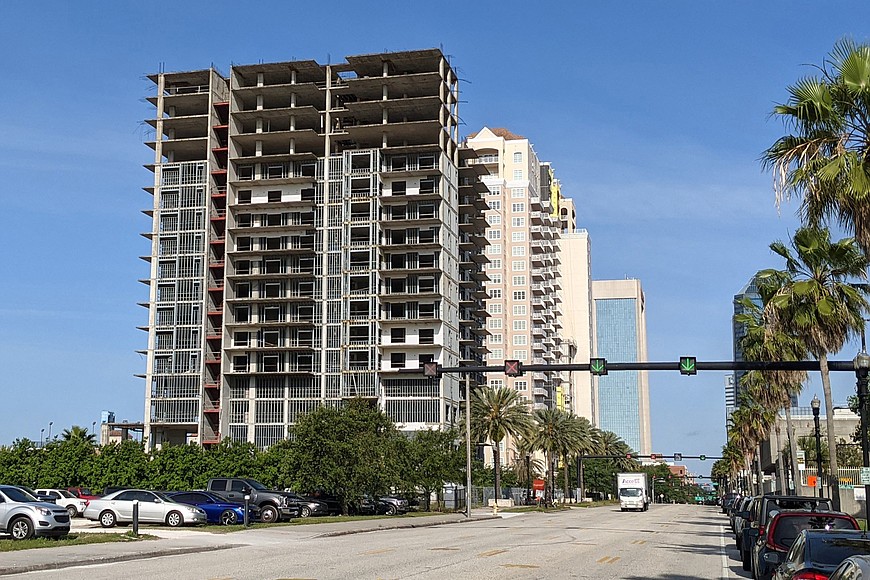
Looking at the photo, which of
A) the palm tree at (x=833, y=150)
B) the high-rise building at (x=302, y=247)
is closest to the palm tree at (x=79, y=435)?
the high-rise building at (x=302, y=247)

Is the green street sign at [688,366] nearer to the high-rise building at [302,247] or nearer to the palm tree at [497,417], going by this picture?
the palm tree at [497,417]

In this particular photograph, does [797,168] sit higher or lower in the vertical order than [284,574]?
higher

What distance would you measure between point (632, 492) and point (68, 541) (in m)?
68.4

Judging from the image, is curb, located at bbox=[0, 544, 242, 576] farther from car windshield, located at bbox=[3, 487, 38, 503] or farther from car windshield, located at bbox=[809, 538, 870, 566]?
car windshield, located at bbox=[809, 538, 870, 566]

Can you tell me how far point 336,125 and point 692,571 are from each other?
10053cm

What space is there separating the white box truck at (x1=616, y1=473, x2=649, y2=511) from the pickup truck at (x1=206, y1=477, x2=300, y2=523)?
4636cm

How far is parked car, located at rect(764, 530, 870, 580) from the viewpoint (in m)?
12.8

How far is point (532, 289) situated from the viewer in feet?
561

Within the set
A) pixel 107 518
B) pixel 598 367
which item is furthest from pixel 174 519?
pixel 598 367

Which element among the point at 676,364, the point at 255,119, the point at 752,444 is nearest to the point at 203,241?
the point at 255,119

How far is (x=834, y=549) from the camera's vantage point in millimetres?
13344

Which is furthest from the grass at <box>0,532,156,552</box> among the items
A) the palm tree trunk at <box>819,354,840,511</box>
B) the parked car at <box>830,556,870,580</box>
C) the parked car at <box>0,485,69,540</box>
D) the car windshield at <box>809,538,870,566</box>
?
the palm tree trunk at <box>819,354,840,511</box>

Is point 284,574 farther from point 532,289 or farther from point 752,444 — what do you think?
point 532,289

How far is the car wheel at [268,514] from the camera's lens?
46188 millimetres
